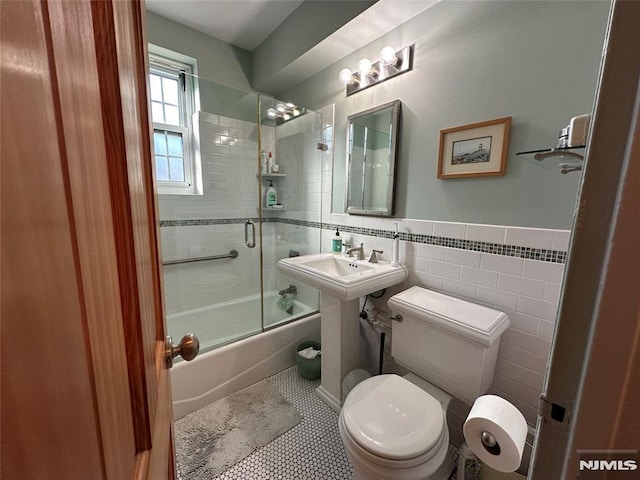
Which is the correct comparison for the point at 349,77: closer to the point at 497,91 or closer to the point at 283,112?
the point at 283,112

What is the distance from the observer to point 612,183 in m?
0.30

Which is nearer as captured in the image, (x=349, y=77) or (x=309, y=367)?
(x=349, y=77)

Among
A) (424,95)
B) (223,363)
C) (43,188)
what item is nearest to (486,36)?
(424,95)

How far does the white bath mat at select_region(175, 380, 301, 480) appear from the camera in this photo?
4.36ft

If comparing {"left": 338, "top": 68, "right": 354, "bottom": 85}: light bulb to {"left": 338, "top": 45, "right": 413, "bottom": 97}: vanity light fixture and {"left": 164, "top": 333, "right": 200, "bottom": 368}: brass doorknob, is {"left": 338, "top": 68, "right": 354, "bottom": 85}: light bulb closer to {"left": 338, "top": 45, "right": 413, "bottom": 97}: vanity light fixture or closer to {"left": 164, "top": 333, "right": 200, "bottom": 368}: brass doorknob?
{"left": 338, "top": 45, "right": 413, "bottom": 97}: vanity light fixture

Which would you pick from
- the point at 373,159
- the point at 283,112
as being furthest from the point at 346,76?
the point at 283,112

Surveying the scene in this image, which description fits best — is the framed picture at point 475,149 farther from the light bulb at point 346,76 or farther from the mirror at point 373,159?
the light bulb at point 346,76

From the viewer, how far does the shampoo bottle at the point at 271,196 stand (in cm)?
253

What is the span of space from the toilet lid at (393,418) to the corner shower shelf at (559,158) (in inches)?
42.8

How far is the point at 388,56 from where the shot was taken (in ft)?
5.11

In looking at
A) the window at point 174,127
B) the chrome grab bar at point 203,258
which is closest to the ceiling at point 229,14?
the window at point 174,127

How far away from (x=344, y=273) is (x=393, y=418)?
96 centimetres

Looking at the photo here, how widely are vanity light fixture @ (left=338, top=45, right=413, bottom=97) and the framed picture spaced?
0.51m

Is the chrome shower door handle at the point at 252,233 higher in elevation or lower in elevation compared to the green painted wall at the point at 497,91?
lower
